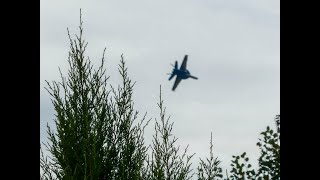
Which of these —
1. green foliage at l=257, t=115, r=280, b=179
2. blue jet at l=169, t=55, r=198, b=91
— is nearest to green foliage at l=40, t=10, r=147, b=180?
green foliage at l=257, t=115, r=280, b=179

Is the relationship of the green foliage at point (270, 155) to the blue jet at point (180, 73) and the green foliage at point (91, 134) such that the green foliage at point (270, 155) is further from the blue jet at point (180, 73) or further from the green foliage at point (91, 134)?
the blue jet at point (180, 73)

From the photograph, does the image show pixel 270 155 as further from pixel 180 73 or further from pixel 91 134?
pixel 180 73

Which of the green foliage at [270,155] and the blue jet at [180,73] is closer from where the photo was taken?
the green foliage at [270,155]

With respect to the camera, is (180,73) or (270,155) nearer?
(270,155)

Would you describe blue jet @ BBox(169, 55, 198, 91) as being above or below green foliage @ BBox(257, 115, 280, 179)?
above

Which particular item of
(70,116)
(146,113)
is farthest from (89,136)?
(146,113)

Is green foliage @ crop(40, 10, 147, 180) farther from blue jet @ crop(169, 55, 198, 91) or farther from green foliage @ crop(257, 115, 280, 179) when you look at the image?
blue jet @ crop(169, 55, 198, 91)

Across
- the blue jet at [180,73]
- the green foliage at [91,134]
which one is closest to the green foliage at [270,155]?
the green foliage at [91,134]

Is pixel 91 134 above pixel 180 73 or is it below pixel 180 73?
below

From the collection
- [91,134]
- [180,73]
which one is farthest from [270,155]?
[180,73]
